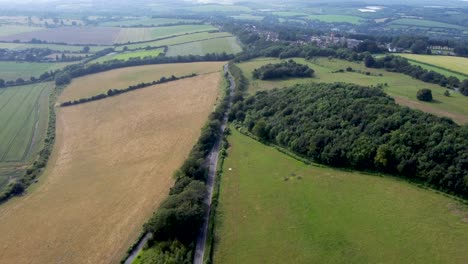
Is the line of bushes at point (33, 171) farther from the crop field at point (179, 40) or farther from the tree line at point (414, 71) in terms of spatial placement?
the tree line at point (414, 71)

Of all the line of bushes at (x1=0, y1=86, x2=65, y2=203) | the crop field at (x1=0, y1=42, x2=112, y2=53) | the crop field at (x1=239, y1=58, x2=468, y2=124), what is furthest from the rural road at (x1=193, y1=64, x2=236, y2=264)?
the crop field at (x1=0, y1=42, x2=112, y2=53)

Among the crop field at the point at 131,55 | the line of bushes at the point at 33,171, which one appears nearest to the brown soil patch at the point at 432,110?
the line of bushes at the point at 33,171

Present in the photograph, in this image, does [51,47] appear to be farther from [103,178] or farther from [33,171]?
[103,178]

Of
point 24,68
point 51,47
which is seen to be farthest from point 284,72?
point 51,47

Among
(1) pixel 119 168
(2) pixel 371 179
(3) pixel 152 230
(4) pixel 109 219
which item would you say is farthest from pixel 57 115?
(2) pixel 371 179

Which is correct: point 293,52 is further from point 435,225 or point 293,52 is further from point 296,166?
point 435,225

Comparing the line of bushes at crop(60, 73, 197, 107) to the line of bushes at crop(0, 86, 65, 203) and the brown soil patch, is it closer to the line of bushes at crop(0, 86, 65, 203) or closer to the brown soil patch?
the line of bushes at crop(0, 86, 65, 203)
